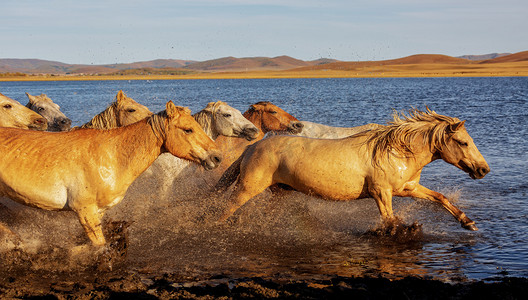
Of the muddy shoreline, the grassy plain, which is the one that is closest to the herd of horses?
the muddy shoreline

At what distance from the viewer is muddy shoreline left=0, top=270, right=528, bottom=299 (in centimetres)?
526

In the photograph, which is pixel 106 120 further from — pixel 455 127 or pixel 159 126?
pixel 455 127

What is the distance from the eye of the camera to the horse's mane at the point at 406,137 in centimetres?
764

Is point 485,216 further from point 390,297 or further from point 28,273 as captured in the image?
point 28,273

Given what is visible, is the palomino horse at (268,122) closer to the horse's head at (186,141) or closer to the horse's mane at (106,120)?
the horse's mane at (106,120)

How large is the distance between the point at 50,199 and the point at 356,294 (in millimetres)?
3202

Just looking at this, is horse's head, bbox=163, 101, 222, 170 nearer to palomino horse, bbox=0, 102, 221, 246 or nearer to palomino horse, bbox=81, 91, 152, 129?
palomino horse, bbox=0, 102, 221, 246

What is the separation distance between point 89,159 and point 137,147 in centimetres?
53

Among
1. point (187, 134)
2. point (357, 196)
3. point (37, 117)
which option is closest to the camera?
point (187, 134)

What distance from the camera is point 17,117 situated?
8.42 meters

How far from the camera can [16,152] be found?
5.81m

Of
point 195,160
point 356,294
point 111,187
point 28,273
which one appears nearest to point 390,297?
point 356,294

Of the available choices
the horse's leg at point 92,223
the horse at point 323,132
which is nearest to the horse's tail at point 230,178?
the horse's leg at point 92,223

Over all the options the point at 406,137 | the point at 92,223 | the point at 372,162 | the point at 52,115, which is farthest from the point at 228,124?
the point at 92,223
